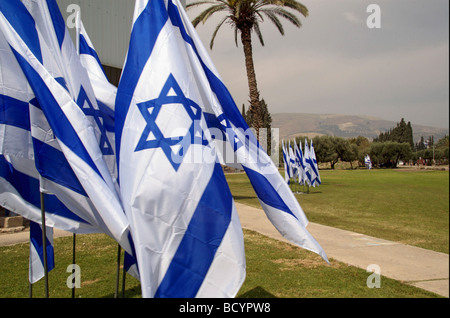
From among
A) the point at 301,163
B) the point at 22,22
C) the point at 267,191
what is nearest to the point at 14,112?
the point at 22,22

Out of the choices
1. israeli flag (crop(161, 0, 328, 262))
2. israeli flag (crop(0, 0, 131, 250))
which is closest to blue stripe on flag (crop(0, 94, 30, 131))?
israeli flag (crop(0, 0, 131, 250))

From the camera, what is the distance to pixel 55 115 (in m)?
2.83

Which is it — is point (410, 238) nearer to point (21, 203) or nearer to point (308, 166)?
point (21, 203)

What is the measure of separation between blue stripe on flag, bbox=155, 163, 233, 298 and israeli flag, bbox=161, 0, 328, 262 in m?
0.55

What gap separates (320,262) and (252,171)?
12.5 ft

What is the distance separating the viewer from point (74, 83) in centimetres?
322

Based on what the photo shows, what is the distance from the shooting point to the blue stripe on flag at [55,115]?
2.79 m

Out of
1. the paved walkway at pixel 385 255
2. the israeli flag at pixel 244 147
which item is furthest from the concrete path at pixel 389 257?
the israeli flag at pixel 244 147

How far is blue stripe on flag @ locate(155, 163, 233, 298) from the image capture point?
2.57m

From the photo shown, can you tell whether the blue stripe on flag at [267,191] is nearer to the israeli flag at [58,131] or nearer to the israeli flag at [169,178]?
the israeli flag at [169,178]

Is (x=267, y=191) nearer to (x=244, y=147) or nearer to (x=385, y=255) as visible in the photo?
(x=244, y=147)

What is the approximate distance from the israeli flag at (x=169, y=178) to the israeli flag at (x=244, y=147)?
0.27 m

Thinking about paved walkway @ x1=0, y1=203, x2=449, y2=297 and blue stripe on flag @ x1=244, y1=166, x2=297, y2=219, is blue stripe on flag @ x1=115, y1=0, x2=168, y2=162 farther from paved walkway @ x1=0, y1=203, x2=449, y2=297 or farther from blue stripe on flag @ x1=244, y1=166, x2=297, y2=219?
paved walkway @ x1=0, y1=203, x2=449, y2=297
